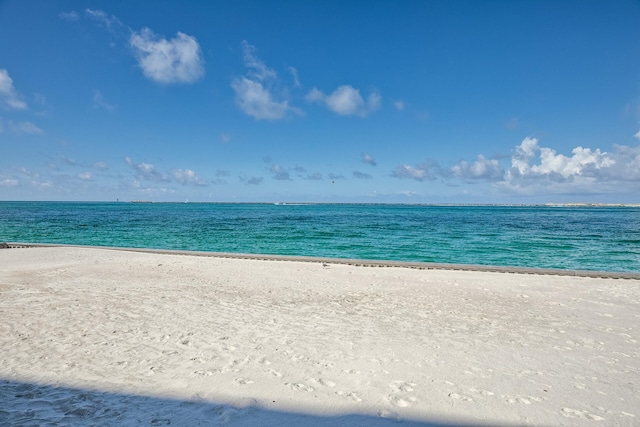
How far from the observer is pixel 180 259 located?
13938 millimetres

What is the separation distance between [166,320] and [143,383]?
241 cm

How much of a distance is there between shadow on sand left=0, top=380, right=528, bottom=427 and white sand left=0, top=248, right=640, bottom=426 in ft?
0.06

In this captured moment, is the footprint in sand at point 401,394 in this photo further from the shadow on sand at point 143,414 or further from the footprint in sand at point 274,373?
the footprint in sand at point 274,373

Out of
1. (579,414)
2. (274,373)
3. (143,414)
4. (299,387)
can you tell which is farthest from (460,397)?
(143,414)

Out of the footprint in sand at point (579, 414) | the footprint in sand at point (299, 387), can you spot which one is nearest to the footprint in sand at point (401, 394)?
the footprint in sand at point (299, 387)

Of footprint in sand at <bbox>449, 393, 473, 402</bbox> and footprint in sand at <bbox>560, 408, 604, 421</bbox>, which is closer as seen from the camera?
footprint in sand at <bbox>560, 408, 604, 421</bbox>

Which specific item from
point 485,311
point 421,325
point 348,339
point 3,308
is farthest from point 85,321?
point 485,311

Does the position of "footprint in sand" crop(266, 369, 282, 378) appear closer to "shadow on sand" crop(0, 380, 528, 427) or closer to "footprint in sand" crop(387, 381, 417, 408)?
"shadow on sand" crop(0, 380, 528, 427)

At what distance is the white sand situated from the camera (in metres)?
3.56

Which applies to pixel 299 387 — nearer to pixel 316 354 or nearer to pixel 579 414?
pixel 316 354

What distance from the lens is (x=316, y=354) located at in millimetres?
4910

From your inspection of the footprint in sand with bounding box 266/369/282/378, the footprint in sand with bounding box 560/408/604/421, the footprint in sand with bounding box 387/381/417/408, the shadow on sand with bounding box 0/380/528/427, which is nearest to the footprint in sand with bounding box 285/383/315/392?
the footprint in sand with bounding box 266/369/282/378

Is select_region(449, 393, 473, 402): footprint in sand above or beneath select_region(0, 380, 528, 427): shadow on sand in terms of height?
beneath

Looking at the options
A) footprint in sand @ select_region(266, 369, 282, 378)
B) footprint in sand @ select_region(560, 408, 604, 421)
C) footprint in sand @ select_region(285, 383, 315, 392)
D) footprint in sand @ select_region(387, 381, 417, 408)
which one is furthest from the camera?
footprint in sand @ select_region(266, 369, 282, 378)
